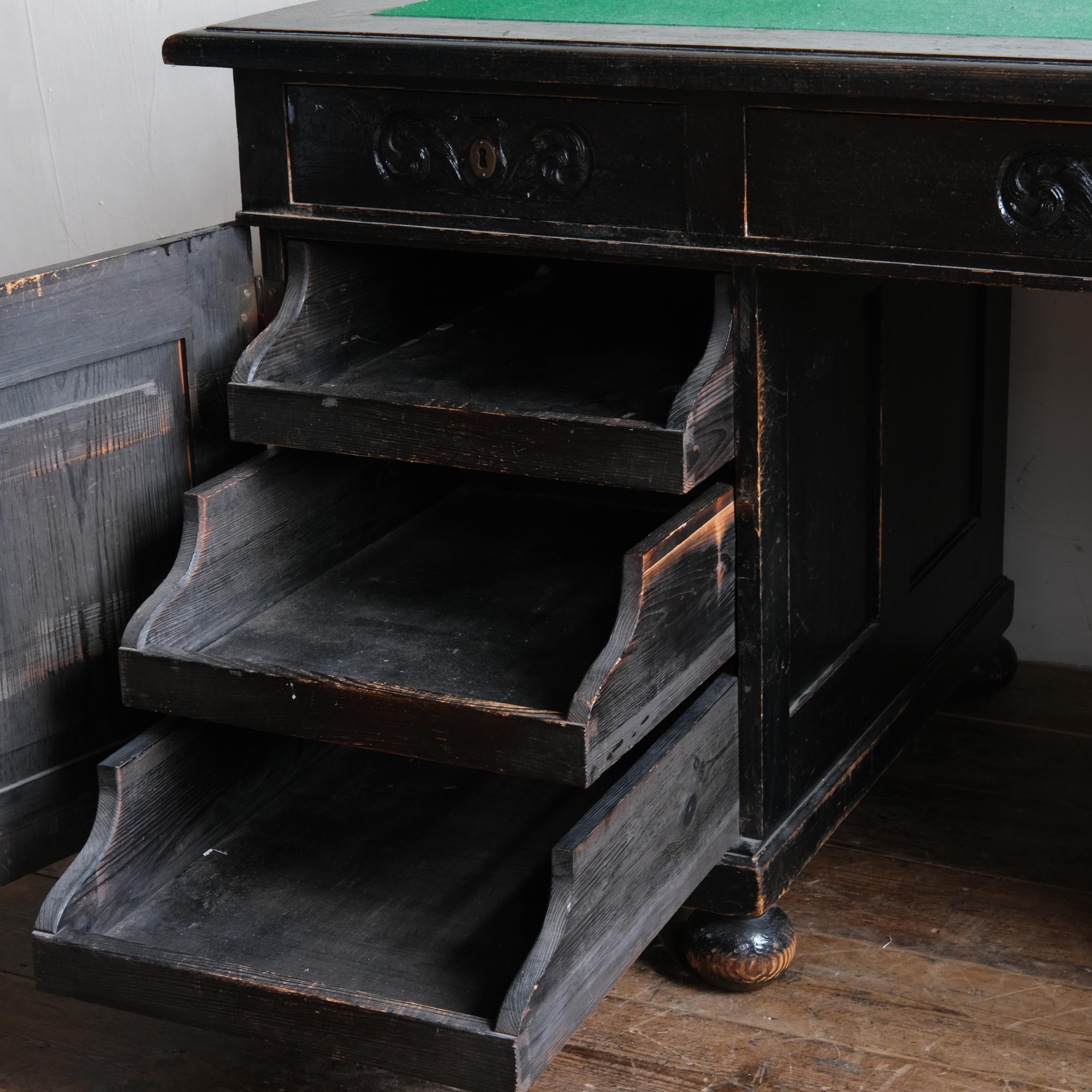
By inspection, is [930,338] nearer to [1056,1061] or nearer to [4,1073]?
[1056,1061]

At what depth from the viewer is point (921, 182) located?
118 cm

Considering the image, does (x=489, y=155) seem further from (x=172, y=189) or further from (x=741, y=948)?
(x=172, y=189)

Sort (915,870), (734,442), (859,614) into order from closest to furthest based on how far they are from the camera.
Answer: (734,442) < (859,614) < (915,870)

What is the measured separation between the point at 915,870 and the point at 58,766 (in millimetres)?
926

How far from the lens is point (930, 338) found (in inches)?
65.7

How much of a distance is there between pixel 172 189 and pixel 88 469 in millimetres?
965

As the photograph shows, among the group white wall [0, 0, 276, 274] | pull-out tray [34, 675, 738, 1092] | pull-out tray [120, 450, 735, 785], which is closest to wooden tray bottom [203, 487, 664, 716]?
pull-out tray [120, 450, 735, 785]

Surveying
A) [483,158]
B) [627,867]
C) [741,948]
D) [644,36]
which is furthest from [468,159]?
[741,948]

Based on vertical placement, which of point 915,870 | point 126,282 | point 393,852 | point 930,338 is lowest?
point 915,870

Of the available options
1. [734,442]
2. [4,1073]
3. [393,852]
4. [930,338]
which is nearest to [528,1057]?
[393,852]

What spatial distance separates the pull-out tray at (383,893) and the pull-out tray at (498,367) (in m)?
0.25

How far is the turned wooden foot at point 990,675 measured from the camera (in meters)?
2.08

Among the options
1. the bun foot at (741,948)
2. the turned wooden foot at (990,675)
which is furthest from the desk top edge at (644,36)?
the turned wooden foot at (990,675)

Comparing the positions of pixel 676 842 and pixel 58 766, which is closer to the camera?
pixel 676 842
